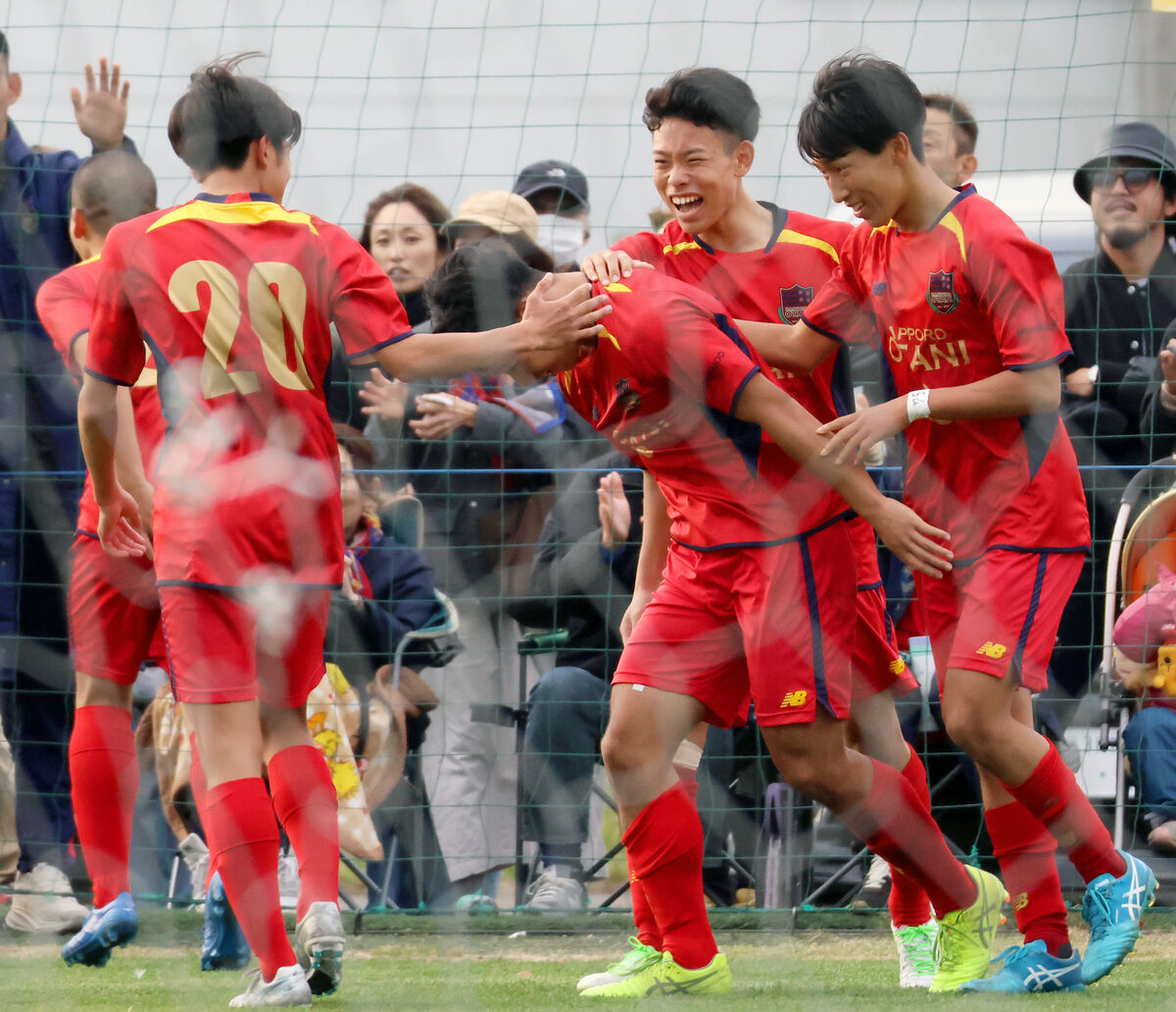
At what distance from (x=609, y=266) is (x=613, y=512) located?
130cm

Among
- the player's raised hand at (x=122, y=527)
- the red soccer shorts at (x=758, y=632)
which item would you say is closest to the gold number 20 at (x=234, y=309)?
the player's raised hand at (x=122, y=527)

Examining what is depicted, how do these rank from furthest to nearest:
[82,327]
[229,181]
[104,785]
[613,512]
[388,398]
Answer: [388,398]
[613,512]
[82,327]
[104,785]
[229,181]

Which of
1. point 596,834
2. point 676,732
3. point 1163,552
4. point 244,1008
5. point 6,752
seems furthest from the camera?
point 596,834

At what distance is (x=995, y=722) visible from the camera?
267 centimetres

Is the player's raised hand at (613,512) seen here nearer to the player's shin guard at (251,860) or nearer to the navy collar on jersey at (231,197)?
the navy collar on jersey at (231,197)

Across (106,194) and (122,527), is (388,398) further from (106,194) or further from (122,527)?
(122,527)

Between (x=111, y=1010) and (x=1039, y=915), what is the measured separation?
1.66m

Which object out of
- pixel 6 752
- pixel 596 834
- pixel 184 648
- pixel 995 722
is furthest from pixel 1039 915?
pixel 6 752

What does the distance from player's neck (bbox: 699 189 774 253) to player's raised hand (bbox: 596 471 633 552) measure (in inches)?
38.7

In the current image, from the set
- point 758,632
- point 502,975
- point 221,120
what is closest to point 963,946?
point 758,632

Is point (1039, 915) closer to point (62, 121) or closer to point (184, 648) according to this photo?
point (184, 648)

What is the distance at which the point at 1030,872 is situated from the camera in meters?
2.83

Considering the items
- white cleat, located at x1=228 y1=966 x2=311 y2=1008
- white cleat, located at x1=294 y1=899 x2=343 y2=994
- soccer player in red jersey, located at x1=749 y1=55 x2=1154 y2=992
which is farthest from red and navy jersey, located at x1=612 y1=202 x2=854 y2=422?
white cleat, located at x1=228 y1=966 x2=311 y2=1008

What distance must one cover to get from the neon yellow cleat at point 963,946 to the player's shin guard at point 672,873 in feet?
1.41
